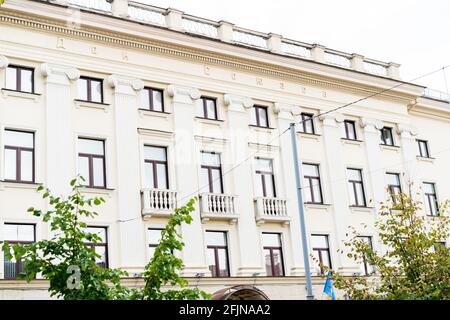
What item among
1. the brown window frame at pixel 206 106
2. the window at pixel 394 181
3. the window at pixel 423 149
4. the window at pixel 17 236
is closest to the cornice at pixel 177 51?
the brown window frame at pixel 206 106

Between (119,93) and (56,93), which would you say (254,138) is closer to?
(119,93)

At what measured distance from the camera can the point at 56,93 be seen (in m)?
21.7

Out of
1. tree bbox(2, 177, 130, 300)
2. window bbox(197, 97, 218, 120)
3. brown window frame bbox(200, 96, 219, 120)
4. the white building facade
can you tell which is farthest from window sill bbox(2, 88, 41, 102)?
tree bbox(2, 177, 130, 300)

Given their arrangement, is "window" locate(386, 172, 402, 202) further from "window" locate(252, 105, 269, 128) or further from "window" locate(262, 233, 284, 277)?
"window" locate(262, 233, 284, 277)

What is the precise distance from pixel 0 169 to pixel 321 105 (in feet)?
46.9

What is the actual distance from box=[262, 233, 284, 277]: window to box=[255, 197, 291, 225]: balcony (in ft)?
2.27

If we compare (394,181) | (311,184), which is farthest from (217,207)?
(394,181)

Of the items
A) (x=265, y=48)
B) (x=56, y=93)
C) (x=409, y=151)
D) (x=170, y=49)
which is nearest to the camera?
(x=56, y=93)

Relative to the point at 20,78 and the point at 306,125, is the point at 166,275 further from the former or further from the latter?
the point at 306,125

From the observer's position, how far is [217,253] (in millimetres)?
23547

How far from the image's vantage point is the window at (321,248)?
26.0m

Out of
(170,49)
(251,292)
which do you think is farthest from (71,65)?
(251,292)

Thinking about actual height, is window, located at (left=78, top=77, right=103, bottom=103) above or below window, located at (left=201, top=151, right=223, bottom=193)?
above

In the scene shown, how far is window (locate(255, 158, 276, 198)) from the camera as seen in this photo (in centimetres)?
2544
